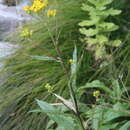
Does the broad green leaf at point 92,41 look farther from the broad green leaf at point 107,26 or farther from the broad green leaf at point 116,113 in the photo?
the broad green leaf at point 116,113

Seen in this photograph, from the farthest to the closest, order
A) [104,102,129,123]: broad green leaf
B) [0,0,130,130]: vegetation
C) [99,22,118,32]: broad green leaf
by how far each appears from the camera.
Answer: [99,22,118,32]: broad green leaf
[0,0,130,130]: vegetation
[104,102,129,123]: broad green leaf

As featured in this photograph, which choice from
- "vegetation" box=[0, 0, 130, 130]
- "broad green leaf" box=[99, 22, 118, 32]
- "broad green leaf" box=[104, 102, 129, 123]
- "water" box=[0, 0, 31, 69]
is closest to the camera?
"broad green leaf" box=[104, 102, 129, 123]

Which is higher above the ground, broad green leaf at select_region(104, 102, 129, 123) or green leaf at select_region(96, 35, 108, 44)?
green leaf at select_region(96, 35, 108, 44)

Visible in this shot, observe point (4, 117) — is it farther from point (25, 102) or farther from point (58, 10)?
point (58, 10)

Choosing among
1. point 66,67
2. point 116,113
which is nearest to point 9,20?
point 66,67

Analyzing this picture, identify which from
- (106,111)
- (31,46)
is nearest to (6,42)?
(31,46)

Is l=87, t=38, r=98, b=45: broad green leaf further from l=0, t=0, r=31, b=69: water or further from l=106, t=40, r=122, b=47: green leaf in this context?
l=0, t=0, r=31, b=69: water

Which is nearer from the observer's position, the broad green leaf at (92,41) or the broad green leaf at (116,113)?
the broad green leaf at (116,113)

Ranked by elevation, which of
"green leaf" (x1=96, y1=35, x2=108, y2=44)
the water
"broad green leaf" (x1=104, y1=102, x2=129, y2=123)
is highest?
"green leaf" (x1=96, y1=35, x2=108, y2=44)

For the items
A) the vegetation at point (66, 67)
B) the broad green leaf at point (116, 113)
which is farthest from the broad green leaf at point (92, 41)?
the broad green leaf at point (116, 113)

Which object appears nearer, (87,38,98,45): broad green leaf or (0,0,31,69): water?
(87,38,98,45): broad green leaf

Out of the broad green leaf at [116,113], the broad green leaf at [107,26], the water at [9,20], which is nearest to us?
the broad green leaf at [116,113]

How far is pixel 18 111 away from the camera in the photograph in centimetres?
228

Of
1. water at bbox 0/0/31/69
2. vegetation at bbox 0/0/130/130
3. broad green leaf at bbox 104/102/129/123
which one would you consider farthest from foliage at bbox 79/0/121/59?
water at bbox 0/0/31/69
